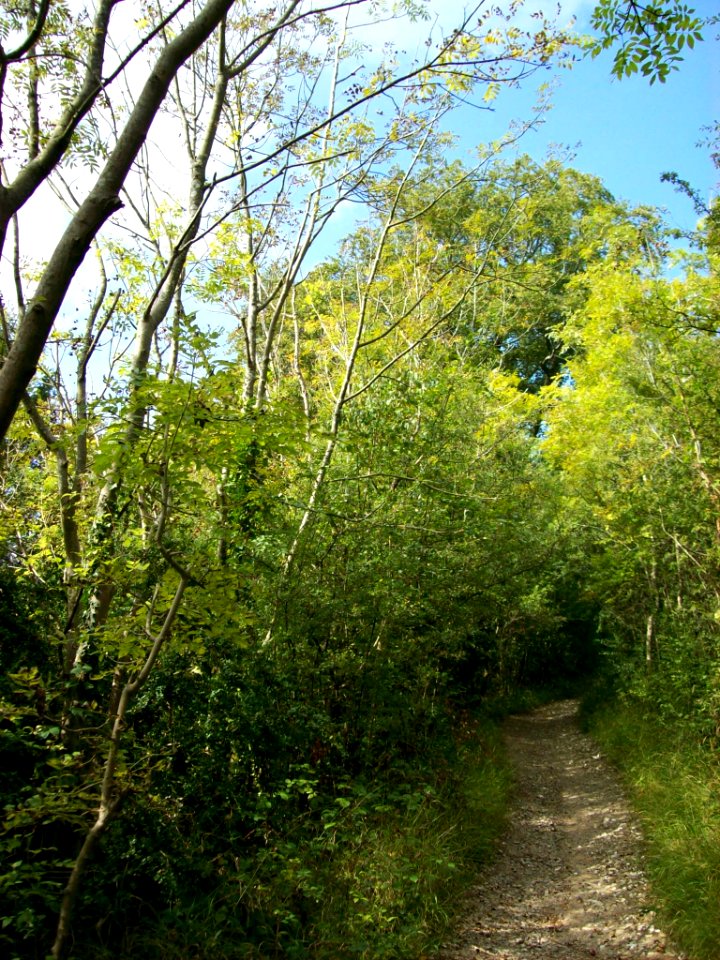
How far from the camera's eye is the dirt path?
5.10 metres

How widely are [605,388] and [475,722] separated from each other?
20.9 feet

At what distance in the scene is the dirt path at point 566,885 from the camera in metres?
Answer: 5.10

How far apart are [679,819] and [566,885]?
1.24 metres

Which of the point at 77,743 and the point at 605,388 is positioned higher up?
the point at 605,388

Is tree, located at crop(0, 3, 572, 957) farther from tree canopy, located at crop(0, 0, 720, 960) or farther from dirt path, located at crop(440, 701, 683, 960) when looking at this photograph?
dirt path, located at crop(440, 701, 683, 960)

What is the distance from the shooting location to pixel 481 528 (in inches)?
333

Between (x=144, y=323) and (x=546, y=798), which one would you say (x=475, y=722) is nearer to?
(x=546, y=798)

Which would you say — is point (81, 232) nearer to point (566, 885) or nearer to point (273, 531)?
point (273, 531)

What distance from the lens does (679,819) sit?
6438 millimetres

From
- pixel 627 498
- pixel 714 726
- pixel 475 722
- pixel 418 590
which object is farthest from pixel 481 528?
pixel 475 722

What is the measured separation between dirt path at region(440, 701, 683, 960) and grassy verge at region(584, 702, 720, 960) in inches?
7.3

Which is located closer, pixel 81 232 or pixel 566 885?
pixel 81 232

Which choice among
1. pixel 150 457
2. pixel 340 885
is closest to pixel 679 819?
pixel 340 885

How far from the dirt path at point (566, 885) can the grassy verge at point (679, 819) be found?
186 mm
